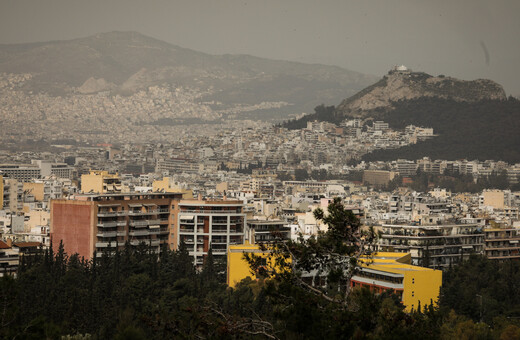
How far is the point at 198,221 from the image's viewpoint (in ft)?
155

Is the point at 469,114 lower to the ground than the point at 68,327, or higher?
higher

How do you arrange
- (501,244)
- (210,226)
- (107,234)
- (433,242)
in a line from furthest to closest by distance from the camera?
(501,244)
(433,242)
(210,226)
(107,234)

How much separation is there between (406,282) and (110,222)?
13374mm

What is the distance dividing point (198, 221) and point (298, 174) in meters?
89.5

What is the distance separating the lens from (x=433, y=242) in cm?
4834

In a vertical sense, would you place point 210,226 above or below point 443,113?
below

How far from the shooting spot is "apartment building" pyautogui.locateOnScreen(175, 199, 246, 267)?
46.6 metres

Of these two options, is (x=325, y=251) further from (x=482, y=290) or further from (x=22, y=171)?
(x=22, y=171)

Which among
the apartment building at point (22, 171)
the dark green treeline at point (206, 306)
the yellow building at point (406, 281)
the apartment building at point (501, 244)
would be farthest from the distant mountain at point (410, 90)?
the yellow building at point (406, 281)

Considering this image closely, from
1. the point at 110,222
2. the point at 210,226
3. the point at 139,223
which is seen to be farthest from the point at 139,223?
the point at 210,226

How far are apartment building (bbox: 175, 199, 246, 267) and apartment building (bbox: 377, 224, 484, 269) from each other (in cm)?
551

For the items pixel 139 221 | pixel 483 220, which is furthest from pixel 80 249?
pixel 483 220

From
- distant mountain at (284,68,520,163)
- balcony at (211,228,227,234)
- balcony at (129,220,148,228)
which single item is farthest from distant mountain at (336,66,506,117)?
balcony at (129,220,148,228)

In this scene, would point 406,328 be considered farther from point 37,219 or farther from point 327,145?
point 327,145
